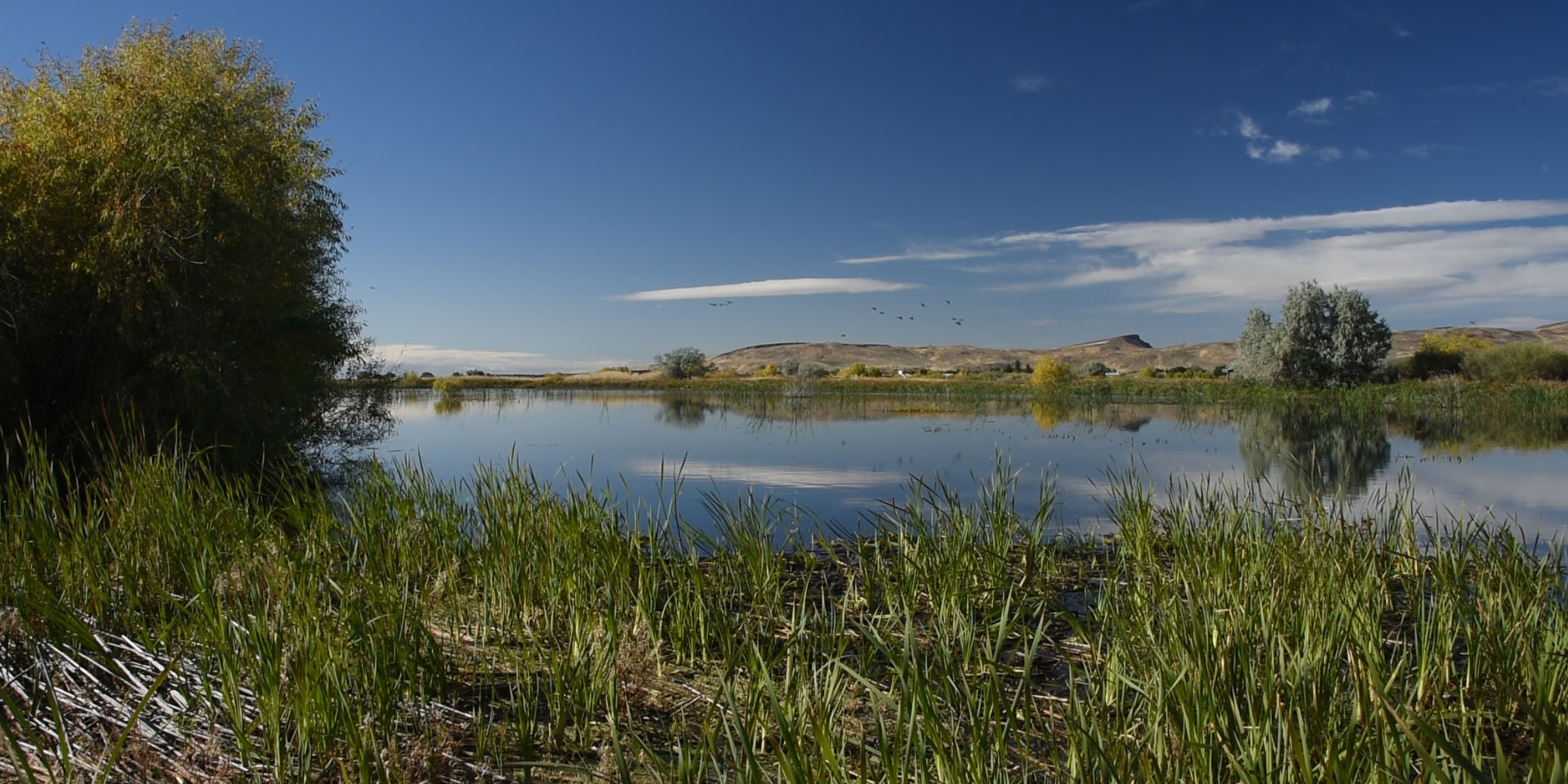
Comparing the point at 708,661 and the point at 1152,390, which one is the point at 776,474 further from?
the point at 1152,390

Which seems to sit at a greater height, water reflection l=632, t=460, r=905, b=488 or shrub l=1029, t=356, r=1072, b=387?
shrub l=1029, t=356, r=1072, b=387

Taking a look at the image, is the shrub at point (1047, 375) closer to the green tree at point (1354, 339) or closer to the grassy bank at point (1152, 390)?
the grassy bank at point (1152, 390)

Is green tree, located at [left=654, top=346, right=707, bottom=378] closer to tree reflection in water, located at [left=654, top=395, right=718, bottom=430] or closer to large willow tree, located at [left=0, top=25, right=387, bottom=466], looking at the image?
tree reflection in water, located at [left=654, top=395, right=718, bottom=430]

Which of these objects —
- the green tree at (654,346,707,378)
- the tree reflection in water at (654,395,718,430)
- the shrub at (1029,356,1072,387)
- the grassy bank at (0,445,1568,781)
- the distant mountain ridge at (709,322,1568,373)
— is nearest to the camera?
the grassy bank at (0,445,1568,781)

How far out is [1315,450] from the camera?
8500mm

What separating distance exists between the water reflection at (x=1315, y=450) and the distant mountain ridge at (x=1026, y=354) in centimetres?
5799

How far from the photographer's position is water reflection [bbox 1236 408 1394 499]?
10094 mm

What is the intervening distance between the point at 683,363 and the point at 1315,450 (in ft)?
170

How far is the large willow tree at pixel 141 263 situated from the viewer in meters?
9.47

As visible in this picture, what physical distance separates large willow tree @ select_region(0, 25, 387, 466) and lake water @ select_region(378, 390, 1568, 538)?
7.85 feet

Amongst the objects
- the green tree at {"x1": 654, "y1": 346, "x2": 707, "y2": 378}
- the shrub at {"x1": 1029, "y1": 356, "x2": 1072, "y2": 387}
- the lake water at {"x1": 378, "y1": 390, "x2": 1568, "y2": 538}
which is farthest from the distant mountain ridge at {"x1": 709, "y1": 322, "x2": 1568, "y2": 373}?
the lake water at {"x1": 378, "y1": 390, "x2": 1568, "y2": 538}

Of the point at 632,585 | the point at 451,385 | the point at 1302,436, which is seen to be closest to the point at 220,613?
the point at 632,585

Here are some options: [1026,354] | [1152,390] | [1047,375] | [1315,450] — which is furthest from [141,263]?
[1026,354]

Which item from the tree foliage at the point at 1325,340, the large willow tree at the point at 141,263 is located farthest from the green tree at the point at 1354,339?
the large willow tree at the point at 141,263
